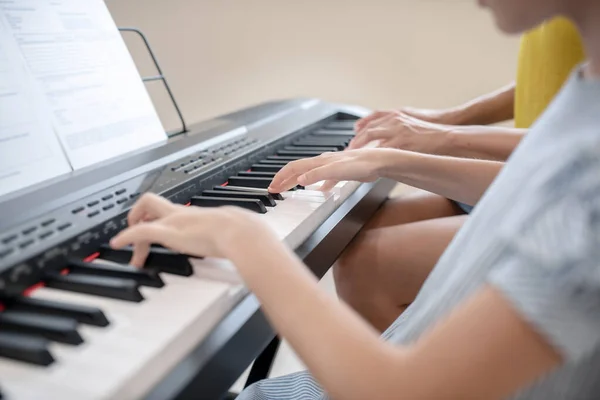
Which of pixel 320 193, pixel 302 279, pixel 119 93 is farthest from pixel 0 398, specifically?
pixel 119 93

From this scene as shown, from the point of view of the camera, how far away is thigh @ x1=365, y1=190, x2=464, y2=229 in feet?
3.75

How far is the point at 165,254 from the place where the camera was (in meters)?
0.59

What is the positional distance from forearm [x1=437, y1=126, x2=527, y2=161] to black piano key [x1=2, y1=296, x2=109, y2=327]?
0.83m

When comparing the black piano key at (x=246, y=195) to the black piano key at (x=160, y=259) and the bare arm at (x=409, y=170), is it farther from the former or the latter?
the black piano key at (x=160, y=259)

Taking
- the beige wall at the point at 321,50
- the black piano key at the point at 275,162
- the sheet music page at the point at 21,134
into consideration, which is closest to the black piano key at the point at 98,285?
the sheet music page at the point at 21,134

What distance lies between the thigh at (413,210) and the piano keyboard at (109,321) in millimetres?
479

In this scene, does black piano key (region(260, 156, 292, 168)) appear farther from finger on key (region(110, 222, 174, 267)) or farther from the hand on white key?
finger on key (region(110, 222, 174, 267))

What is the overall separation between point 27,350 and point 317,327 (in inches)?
9.5

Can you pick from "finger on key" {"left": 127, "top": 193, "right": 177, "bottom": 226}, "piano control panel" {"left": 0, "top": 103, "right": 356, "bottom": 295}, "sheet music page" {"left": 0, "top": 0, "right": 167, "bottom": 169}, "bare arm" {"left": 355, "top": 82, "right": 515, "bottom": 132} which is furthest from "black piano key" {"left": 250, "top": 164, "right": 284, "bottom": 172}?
"bare arm" {"left": 355, "top": 82, "right": 515, "bottom": 132}

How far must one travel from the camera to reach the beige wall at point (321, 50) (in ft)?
6.32

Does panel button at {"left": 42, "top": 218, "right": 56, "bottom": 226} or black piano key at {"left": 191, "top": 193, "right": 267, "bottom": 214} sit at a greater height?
panel button at {"left": 42, "top": 218, "right": 56, "bottom": 226}

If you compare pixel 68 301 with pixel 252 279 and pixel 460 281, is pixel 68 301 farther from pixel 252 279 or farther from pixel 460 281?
pixel 460 281

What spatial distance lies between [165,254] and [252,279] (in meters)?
0.16

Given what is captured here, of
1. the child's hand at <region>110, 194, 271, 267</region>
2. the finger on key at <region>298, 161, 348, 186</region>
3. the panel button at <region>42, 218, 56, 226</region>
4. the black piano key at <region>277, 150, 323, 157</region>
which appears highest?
the panel button at <region>42, 218, 56, 226</region>
